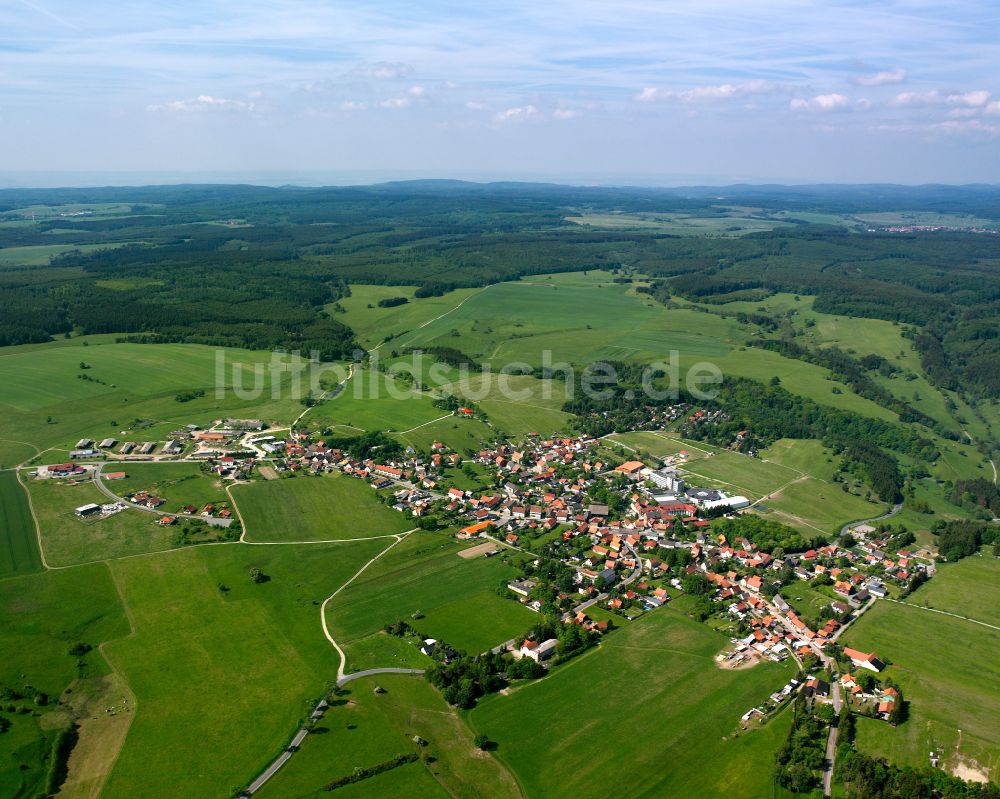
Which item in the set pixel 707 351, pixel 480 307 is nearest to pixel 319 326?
pixel 480 307

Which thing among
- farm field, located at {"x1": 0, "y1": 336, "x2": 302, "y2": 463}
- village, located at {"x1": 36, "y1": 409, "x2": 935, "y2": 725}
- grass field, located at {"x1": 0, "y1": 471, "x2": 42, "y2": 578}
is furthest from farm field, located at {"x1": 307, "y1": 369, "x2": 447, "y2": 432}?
grass field, located at {"x1": 0, "y1": 471, "x2": 42, "y2": 578}

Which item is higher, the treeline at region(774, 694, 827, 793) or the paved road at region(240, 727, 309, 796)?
the treeline at region(774, 694, 827, 793)

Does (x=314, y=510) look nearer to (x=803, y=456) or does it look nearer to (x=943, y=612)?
(x=943, y=612)

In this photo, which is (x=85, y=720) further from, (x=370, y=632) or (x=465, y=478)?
(x=465, y=478)

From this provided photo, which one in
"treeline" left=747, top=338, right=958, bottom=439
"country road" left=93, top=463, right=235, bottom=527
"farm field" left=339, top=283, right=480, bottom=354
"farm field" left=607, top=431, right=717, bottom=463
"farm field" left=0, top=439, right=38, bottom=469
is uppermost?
"farm field" left=339, top=283, right=480, bottom=354

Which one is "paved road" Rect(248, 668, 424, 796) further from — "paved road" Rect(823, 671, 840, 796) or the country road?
the country road

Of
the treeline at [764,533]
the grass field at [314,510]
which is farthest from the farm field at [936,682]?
the grass field at [314,510]
